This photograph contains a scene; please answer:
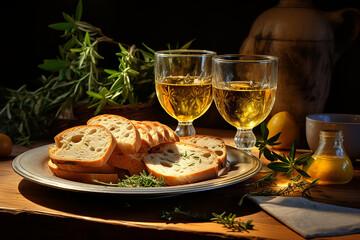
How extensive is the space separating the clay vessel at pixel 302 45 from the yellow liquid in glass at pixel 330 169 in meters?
0.57

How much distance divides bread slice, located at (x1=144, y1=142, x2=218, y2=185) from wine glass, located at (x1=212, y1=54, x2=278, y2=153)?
0.57ft

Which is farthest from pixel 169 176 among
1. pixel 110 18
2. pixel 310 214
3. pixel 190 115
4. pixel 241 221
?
pixel 110 18

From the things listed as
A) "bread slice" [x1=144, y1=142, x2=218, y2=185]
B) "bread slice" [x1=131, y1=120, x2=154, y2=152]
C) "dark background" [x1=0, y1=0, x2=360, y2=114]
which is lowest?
"bread slice" [x1=144, y1=142, x2=218, y2=185]

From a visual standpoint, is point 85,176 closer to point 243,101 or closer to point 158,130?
point 158,130

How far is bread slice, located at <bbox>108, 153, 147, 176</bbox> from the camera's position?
4.29 feet

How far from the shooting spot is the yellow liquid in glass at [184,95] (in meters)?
1.58

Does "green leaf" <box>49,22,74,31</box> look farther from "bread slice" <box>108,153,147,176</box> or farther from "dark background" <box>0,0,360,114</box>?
"bread slice" <box>108,153,147,176</box>

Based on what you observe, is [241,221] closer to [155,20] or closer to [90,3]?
[155,20]

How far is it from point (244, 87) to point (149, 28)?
102 centimetres

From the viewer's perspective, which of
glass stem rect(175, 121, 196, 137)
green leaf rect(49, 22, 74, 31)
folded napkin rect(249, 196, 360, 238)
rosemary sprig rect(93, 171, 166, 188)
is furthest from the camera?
green leaf rect(49, 22, 74, 31)

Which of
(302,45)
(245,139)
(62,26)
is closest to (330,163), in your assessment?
(245,139)

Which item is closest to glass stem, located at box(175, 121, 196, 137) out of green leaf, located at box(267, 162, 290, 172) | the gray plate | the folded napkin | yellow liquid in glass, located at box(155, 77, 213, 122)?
yellow liquid in glass, located at box(155, 77, 213, 122)

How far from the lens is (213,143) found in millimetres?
1505

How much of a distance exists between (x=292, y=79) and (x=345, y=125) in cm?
38
